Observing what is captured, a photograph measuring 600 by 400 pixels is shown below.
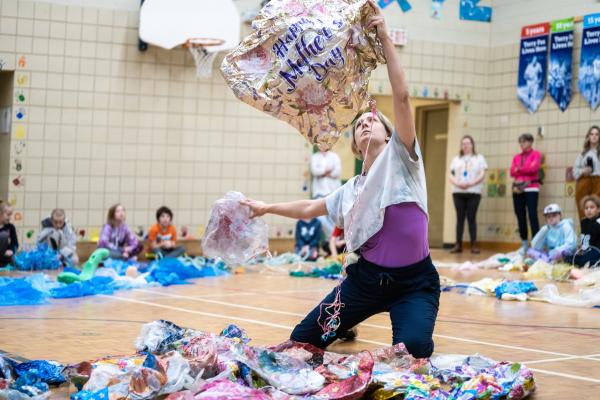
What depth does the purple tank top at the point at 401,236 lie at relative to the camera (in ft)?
12.8

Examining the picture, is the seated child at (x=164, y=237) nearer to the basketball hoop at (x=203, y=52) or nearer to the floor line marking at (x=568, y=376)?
the basketball hoop at (x=203, y=52)

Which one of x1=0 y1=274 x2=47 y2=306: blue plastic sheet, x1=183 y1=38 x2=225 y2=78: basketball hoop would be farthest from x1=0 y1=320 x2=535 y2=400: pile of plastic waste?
x1=183 y1=38 x2=225 y2=78: basketball hoop

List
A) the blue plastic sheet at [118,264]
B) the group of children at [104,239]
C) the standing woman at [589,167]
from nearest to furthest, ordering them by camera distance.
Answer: the blue plastic sheet at [118,264] → the group of children at [104,239] → the standing woman at [589,167]

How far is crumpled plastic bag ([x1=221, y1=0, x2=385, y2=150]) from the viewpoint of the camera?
3734 mm

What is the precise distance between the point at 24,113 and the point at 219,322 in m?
6.43

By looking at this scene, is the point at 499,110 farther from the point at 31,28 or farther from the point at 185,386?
the point at 185,386

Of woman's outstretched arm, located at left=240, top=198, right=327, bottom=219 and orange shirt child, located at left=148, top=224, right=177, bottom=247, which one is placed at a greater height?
woman's outstretched arm, located at left=240, top=198, right=327, bottom=219

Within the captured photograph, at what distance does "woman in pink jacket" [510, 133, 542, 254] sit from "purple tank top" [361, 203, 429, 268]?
8585mm

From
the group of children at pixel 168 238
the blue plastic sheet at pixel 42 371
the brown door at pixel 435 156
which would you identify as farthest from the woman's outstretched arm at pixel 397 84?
the brown door at pixel 435 156

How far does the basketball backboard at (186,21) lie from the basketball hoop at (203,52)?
12 cm

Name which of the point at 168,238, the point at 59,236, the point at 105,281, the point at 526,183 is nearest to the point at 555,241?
the point at 526,183

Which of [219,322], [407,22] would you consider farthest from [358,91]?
[407,22]

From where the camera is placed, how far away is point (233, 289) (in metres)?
7.50

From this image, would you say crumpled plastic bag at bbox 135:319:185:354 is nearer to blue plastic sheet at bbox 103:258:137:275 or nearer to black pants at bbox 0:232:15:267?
blue plastic sheet at bbox 103:258:137:275
